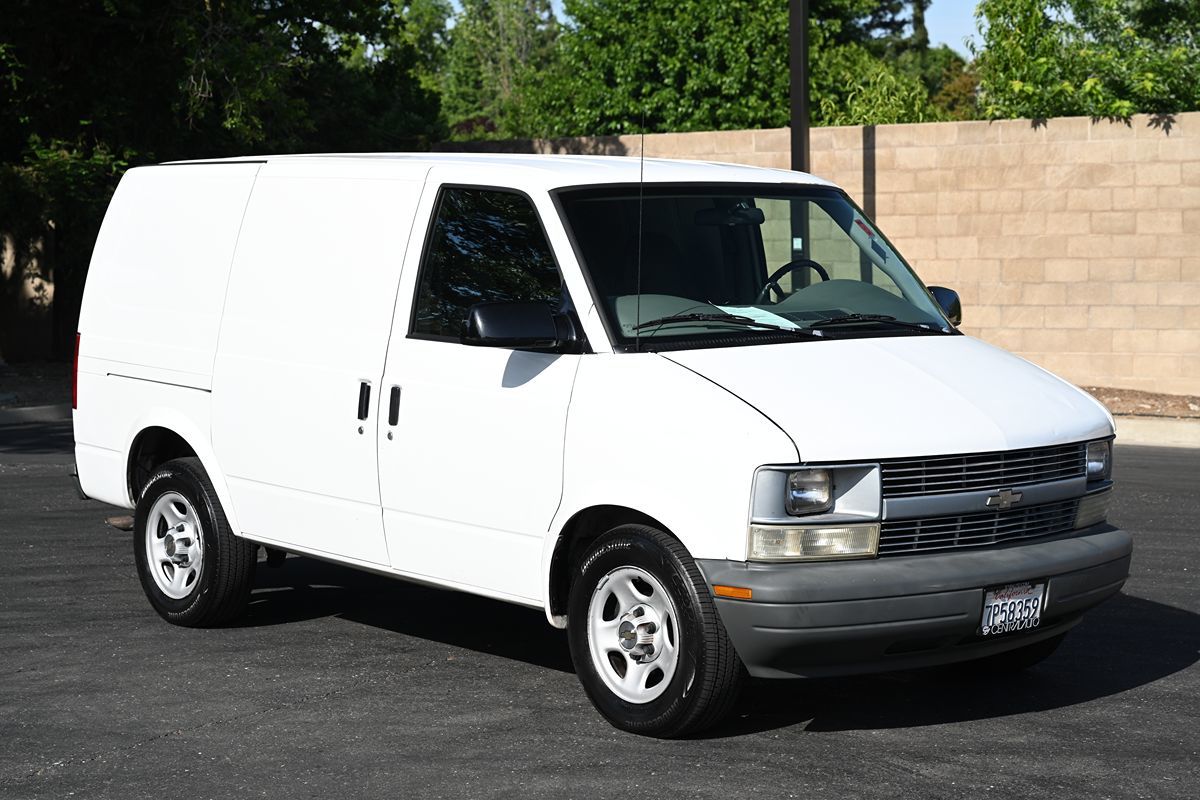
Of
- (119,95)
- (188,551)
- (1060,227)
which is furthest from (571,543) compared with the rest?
(119,95)

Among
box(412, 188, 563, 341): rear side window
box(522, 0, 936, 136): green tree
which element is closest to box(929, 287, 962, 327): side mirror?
box(412, 188, 563, 341): rear side window

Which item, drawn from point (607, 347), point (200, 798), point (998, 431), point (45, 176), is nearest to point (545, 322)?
point (607, 347)

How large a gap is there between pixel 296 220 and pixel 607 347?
200 centimetres

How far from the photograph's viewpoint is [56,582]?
8.98 metres

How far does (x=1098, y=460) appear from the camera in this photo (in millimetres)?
6359

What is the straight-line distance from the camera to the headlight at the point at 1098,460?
6312mm

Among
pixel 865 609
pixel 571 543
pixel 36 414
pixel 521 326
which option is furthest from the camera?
pixel 36 414

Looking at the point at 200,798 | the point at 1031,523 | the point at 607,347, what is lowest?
the point at 200,798

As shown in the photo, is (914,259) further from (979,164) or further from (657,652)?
(657,652)

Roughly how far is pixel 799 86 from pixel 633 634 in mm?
12741

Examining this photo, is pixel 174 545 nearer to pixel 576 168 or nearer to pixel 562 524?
pixel 562 524

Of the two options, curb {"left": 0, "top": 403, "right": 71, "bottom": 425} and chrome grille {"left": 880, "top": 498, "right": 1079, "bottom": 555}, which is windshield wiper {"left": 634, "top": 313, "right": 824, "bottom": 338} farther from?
curb {"left": 0, "top": 403, "right": 71, "bottom": 425}

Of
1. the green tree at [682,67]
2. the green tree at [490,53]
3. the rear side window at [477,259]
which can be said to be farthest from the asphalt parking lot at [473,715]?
the green tree at [490,53]

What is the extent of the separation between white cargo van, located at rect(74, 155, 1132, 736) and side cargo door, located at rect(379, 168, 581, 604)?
1 cm
